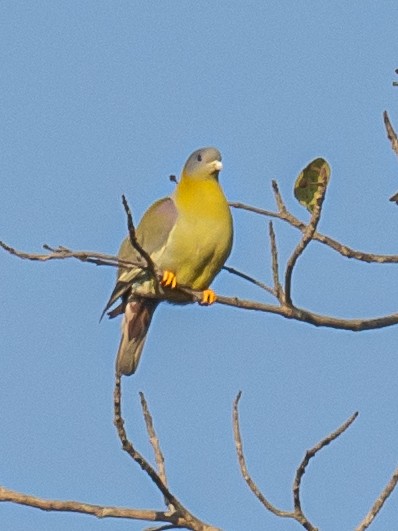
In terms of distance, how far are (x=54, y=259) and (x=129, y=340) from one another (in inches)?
109

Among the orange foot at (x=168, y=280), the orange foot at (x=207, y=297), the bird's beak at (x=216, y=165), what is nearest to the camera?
the orange foot at (x=207, y=297)

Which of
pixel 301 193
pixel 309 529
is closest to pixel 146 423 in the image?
pixel 309 529

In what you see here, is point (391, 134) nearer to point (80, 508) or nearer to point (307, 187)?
point (307, 187)

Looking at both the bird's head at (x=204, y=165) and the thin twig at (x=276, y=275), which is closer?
the thin twig at (x=276, y=275)

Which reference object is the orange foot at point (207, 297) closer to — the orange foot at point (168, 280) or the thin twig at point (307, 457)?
the orange foot at point (168, 280)

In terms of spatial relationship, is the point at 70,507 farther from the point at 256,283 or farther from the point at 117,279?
the point at 117,279

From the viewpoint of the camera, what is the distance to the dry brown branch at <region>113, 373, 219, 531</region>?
4.11m

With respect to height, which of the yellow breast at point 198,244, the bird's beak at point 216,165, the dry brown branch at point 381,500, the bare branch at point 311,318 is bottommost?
the dry brown branch at point 381,500

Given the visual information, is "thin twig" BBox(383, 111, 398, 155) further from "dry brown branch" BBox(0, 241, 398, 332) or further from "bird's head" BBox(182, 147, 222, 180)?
"bird's head" BBox(182, 147, 222, 180)

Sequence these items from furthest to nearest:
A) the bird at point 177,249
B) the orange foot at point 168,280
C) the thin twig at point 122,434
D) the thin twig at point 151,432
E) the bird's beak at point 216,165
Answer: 1. the bird's beak at point 216,165
2. the bird at point 177,249
3. the orange foot at point 168,280
4. the thin twig at point 151,432
5. the thin twig at point 122,434

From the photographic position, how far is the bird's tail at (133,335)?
7.39m

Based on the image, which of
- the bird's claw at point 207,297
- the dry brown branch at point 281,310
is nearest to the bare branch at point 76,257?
the dry brown branch at point 281,310

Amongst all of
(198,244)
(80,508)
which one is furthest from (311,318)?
(198,244)

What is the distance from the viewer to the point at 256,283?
Answer: 5.09 m
